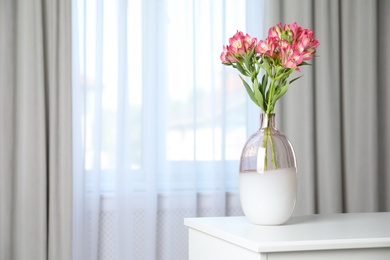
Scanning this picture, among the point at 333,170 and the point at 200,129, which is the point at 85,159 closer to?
the point at 200,129

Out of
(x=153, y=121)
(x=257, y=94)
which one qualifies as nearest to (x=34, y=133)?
(x=153, y=121)

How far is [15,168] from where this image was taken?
9.70ft

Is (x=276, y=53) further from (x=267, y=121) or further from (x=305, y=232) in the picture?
(x=305, y=232)

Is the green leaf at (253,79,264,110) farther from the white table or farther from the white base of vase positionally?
the white table

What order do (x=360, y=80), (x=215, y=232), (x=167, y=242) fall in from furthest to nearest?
(x=360, y=80), (x=167, y=242), (x=215, y=232)

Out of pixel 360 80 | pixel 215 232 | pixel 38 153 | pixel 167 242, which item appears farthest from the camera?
pixel 360 80

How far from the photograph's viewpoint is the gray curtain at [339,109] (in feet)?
10.7

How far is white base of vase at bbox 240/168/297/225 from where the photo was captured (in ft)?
5.89

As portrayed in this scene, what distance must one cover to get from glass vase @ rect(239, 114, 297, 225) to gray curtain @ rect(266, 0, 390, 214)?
1.45 metres

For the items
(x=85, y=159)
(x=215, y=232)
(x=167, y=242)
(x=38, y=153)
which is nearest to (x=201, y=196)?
(x=167, y=242)

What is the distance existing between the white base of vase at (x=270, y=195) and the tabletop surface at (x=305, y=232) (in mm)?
30

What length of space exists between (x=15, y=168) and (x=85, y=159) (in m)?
0.33

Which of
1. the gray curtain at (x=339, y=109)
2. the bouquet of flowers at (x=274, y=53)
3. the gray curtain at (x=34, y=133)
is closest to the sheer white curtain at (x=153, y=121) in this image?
the gray curtain at (x=34, y=133)

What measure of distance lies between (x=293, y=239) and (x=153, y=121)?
166 cm
